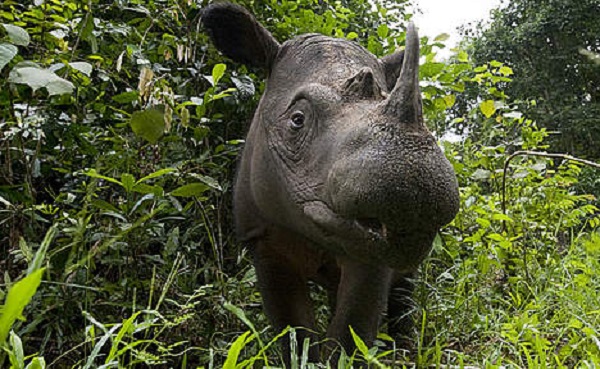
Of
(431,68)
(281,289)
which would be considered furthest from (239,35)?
(431,68)

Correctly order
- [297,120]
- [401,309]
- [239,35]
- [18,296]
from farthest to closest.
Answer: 1. [401,309]
2. [239,35]
3. [297,120]
4. [18,296]

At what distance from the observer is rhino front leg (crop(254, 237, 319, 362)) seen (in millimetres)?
3193

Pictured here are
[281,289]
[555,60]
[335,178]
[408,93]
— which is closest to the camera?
[408,93]

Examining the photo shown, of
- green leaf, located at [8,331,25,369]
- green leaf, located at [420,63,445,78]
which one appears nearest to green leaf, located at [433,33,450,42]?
green leaf, located at [420,63,445,78]

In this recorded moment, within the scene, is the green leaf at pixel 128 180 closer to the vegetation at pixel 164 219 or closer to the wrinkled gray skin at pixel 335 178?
the vegetation at pixel 164 219

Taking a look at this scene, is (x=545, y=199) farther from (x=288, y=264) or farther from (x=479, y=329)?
(x=288, y=264)

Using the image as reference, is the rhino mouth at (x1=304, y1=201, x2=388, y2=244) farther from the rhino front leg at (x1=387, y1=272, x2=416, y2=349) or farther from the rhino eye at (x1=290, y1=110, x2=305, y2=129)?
the rhino front leg at (x1=387, y1=272, x2=416, y2=349)

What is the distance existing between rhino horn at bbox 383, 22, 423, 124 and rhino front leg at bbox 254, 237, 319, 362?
125cm

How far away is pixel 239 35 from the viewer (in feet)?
11.0

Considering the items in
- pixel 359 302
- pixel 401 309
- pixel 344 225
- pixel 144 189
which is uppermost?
pixel 344 225

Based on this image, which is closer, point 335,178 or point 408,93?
point 408,93

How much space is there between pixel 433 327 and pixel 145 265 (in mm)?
1567

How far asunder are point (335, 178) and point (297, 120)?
2.11 feet

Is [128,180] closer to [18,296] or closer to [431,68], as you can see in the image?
[18,296]
